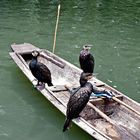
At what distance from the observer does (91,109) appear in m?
8.70

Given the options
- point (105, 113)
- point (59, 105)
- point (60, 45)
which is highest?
point (59, 105)

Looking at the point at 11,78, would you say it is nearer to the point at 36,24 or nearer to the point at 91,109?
the point at 91,109

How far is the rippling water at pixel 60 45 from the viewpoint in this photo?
9000 millimetres

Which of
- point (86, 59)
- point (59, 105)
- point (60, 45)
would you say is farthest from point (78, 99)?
point (60, 45)

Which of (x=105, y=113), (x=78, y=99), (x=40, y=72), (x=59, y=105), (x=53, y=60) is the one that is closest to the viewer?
(x=78, y=99)

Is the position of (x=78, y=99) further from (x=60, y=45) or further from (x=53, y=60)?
(x=60, y=45)

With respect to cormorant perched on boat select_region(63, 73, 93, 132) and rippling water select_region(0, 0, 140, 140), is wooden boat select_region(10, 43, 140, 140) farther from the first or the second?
rippling water select_region(0, 0, 140, 140)

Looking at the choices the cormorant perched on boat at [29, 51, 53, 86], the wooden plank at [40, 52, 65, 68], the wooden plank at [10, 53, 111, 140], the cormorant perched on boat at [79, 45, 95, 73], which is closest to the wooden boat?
the wooden plank at [10, 53, 111, 140]

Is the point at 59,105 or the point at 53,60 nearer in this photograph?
the point at 59,105

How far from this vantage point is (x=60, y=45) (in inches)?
565

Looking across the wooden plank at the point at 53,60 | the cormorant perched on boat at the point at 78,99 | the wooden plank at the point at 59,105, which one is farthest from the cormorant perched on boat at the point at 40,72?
the cormorant perched on boat at the point at 78,99

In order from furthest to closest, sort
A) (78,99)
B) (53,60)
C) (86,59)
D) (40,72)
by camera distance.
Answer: (53,60) → (86,59) → (40,72) → (78,99)

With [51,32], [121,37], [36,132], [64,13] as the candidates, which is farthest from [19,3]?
[36,132]

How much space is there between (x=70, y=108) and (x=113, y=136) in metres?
1.12
